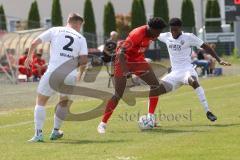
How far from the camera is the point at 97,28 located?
58.0 m

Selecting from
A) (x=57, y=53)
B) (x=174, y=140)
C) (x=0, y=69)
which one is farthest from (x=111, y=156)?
(x=0, y=69)

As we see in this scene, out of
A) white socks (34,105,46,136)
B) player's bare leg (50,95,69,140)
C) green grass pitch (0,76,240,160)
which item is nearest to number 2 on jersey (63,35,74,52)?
player's bare leg (50,95,69,140)

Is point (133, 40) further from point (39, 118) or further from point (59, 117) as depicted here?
point (39, 118)

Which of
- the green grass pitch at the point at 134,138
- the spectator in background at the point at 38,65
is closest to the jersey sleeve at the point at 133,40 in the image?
the green grass pitch at the point at 134,138

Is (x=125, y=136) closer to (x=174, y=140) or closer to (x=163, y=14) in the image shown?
(x=174, y=140)

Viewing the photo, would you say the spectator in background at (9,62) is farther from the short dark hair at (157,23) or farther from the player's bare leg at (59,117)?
the player's bare leg at (59,117)

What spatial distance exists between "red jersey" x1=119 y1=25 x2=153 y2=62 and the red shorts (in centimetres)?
17

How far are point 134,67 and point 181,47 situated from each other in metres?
1.26

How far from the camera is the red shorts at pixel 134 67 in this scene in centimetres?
1381

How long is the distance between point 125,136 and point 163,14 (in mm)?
42469

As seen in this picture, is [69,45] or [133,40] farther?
[133,40]

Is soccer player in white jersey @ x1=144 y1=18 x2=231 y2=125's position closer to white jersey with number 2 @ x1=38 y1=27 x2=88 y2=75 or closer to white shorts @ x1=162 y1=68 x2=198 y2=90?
white shorts @ x1=162 y1=68 x2=198 y2=90

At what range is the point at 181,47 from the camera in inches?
599

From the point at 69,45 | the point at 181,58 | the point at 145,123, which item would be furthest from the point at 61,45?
the point at 181,58
